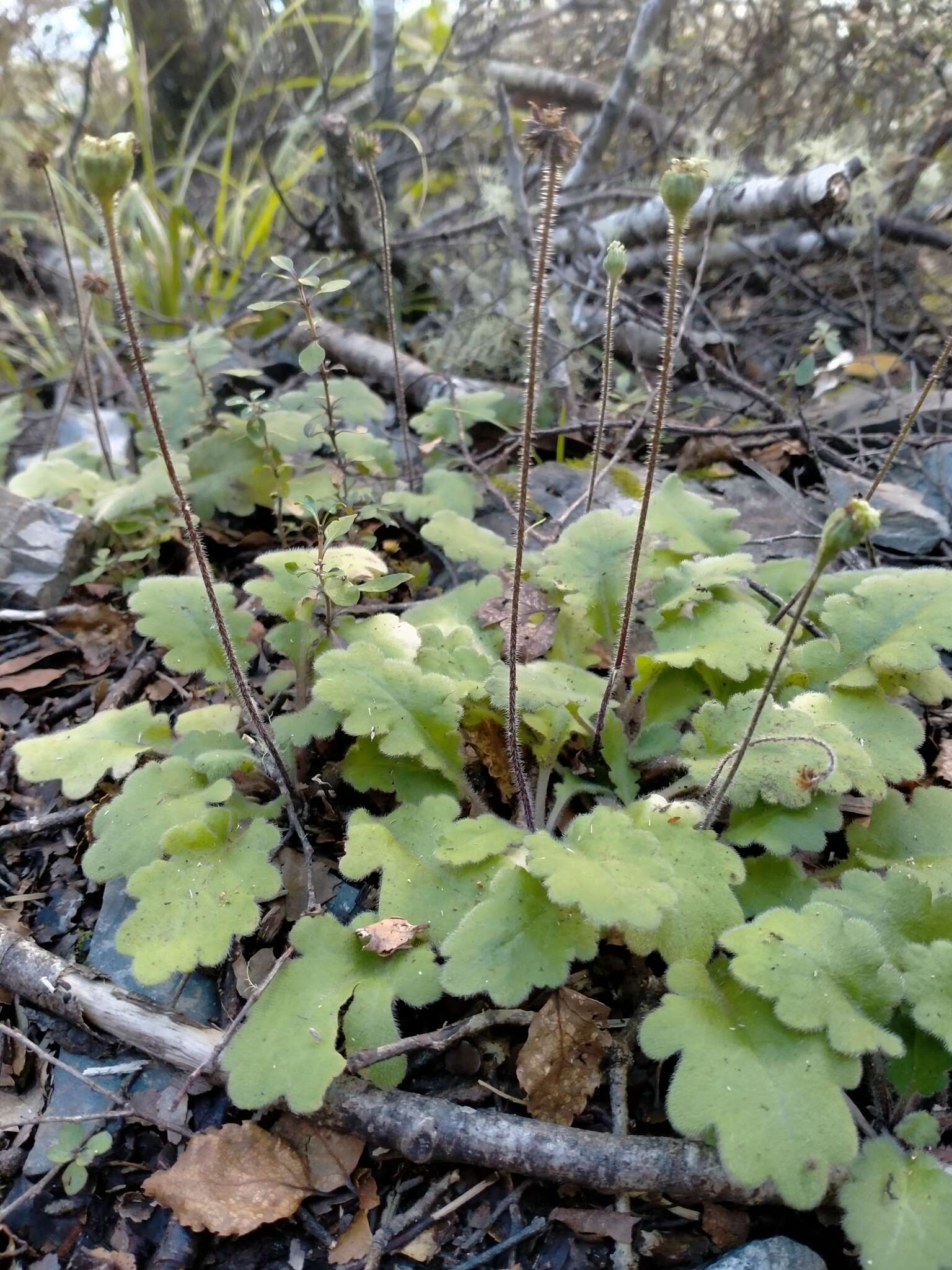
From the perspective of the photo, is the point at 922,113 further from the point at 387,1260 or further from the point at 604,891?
the point at 387,1260

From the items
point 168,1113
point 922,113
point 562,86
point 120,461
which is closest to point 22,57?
point 562,86

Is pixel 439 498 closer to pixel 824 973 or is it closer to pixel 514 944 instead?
pixel 514 944

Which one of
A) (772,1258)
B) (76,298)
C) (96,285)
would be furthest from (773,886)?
(76,298)

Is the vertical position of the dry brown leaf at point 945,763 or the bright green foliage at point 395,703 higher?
the bright green foliage at point 395,703

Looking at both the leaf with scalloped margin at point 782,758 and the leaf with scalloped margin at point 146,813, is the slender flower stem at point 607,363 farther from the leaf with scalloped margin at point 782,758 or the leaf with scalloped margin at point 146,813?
the leaf with scalloped margin at point 146,813

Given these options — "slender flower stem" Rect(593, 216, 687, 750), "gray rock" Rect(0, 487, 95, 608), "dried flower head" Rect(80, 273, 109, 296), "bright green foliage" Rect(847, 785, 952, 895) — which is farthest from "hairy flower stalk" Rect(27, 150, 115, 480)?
"bright green foliage" Rect(847, 785, 952, 895)

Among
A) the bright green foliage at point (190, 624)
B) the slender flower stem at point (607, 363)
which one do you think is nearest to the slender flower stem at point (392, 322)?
the slender flower stem at point (607, 363)

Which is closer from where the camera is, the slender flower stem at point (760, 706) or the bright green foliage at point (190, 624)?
the slender flower stem at point (760, 706)
